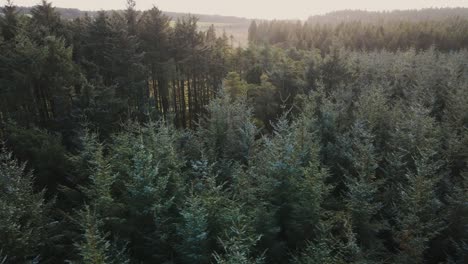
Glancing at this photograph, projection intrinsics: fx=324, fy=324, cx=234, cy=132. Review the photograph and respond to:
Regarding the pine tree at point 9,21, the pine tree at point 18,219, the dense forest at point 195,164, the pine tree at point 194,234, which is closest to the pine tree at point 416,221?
the dense forest at point 195,164

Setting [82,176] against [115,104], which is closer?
[82,176]

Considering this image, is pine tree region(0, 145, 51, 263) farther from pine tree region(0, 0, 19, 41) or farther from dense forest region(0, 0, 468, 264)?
pine tree region(0, 0, 19, 41)

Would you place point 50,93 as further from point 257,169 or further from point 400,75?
point 400,75

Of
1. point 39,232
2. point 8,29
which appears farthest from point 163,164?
point 8,29

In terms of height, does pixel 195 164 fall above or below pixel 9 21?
below

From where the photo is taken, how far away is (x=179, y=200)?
18797 mm

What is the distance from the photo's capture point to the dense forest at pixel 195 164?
52.1 feet

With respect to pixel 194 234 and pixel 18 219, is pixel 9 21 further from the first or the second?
pixel 194 234

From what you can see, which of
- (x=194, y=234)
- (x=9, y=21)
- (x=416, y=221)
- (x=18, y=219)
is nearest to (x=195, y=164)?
(x=194, y=234)

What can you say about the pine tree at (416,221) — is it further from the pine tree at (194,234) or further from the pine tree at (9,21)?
the pine tree at (9,21)

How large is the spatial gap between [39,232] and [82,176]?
5391 millimetres

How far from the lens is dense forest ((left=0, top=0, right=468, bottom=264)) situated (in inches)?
626

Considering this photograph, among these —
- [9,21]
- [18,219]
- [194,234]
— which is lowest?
[194,234]

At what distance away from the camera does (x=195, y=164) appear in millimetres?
21781
